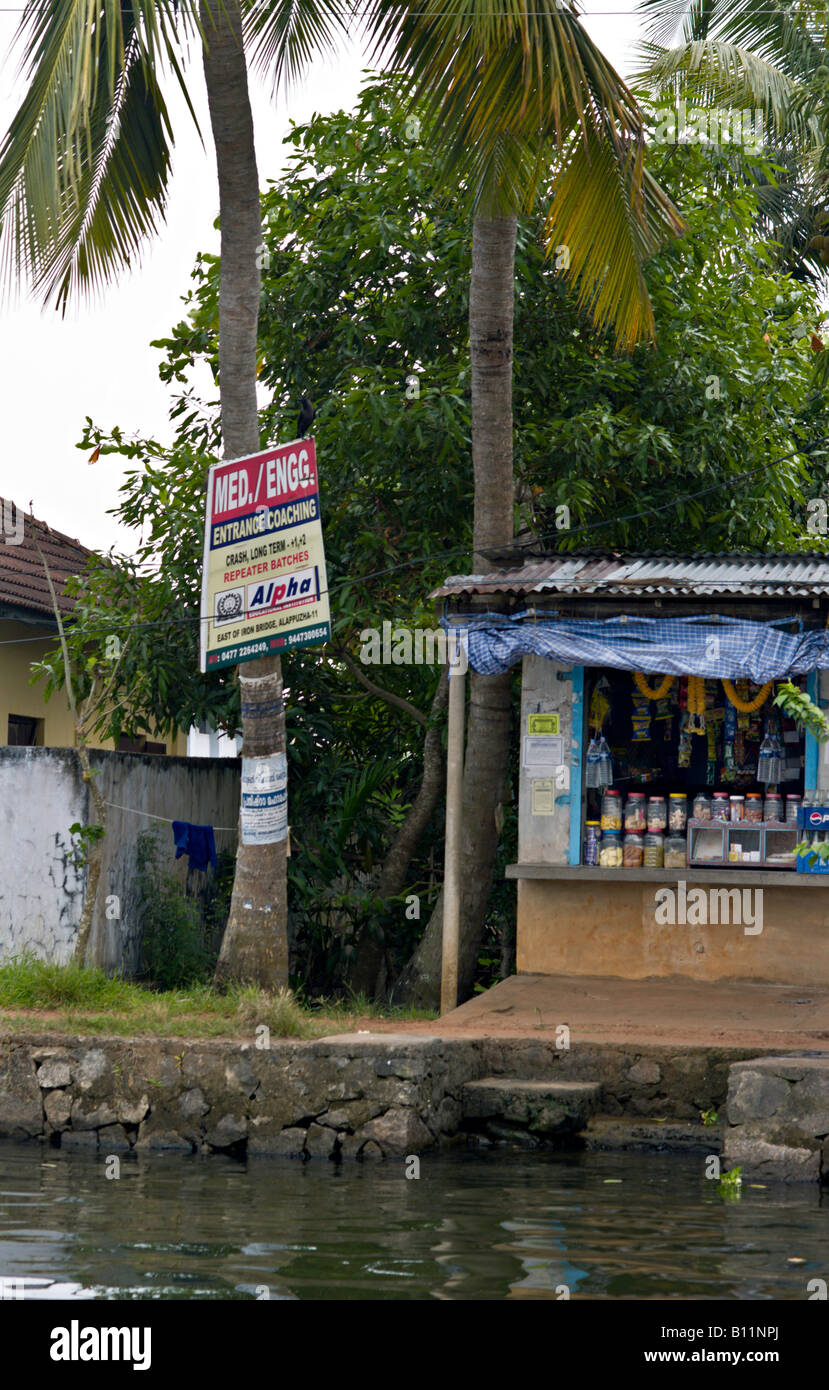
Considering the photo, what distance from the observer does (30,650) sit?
17.7 meters

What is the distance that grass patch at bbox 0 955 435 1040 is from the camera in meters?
10.6

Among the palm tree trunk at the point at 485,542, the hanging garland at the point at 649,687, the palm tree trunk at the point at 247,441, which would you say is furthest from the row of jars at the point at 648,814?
the palm tree trunk at the point at 247,441

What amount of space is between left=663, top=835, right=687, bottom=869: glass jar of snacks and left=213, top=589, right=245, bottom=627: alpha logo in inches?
153

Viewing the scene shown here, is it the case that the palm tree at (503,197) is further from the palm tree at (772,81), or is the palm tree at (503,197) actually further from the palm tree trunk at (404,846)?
the palm tree at (772,81)

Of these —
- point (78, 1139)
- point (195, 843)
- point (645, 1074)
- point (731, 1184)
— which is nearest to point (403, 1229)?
point (731, 1184)

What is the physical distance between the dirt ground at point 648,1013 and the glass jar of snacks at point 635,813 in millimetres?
1249

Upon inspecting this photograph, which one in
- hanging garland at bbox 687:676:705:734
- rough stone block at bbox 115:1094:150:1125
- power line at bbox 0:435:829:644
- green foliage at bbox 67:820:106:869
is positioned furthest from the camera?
power line at bbox 0:435:829:644

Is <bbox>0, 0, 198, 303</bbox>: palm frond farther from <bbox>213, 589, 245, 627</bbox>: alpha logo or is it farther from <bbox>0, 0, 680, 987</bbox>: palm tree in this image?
<bbox>213, 589, 245, 627</bbox>: alpha logo

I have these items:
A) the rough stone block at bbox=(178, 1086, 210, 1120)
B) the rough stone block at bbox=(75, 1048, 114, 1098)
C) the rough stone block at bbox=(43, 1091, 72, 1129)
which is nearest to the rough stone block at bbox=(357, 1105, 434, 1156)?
the rough stone block at bbox=(178, 1086, 210, 1120)

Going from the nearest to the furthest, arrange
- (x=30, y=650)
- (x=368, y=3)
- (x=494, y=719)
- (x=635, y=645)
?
(x=368, y=3) → (x=635, y=645) → (x=494, y=719) → (x=30, y=650)

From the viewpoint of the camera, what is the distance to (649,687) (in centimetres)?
1295
